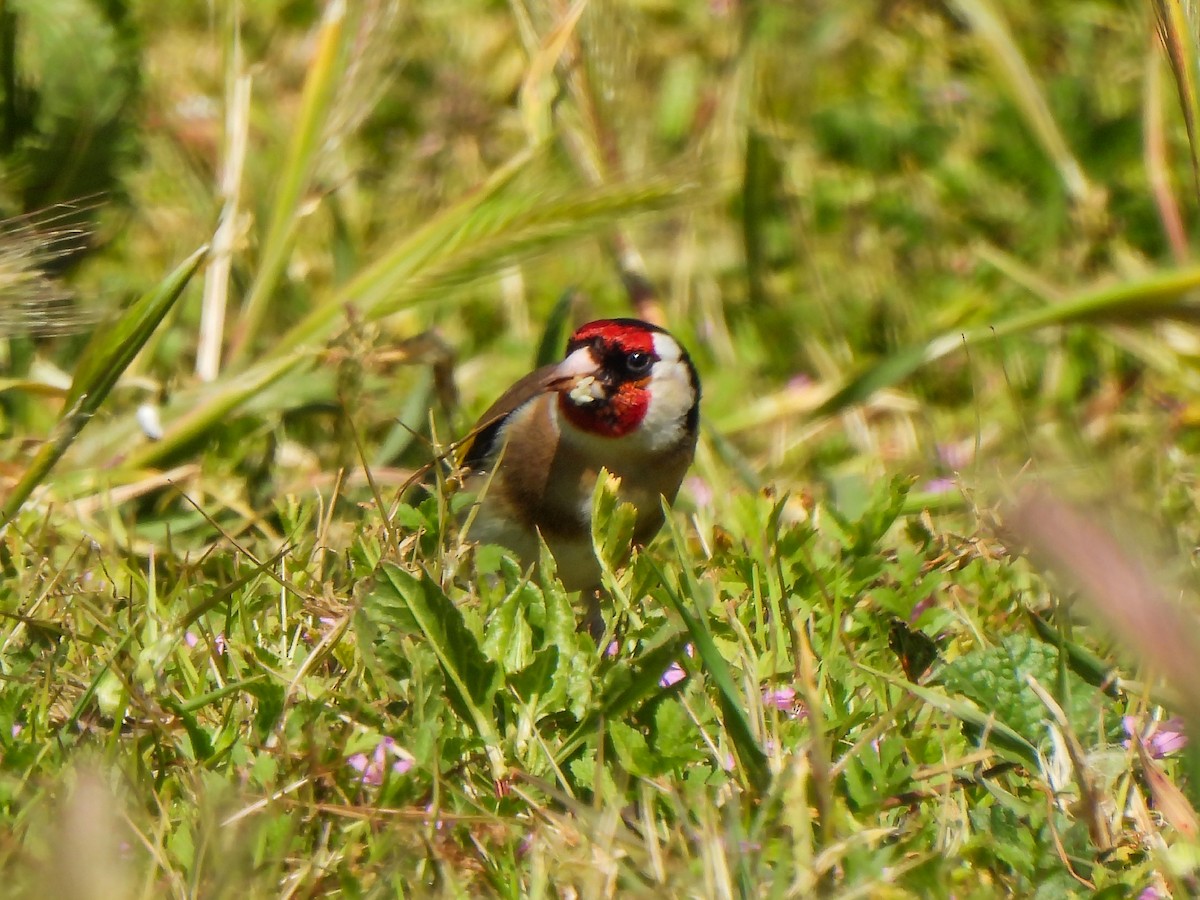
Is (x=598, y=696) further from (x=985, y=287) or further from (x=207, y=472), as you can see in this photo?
(x=985, y=287)

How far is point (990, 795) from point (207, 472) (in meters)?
1.85

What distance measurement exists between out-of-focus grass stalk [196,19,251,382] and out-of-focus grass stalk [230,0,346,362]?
78mm

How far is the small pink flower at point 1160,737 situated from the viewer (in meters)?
2.20

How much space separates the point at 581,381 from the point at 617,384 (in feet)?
0.24

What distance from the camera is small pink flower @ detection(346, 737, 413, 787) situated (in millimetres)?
2033

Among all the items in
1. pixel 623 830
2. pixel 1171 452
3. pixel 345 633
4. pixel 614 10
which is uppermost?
pixel 614 10

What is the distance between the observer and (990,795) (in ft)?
6.79

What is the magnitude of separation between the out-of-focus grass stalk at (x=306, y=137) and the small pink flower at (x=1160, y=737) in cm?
219

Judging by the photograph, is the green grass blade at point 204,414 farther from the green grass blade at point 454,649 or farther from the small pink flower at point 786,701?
the small pink flower at point 786,701

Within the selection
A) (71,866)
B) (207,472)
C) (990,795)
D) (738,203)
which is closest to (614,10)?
(738,203)

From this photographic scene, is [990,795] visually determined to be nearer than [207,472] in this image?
Yes

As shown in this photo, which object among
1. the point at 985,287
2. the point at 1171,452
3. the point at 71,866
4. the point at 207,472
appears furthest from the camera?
the point at 985,287

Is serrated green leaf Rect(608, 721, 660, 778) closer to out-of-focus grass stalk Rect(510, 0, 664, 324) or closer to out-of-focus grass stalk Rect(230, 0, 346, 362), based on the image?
out-of-focus grass stalk Rect(510, 0, 664, 324)

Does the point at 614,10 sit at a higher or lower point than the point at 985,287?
higher
